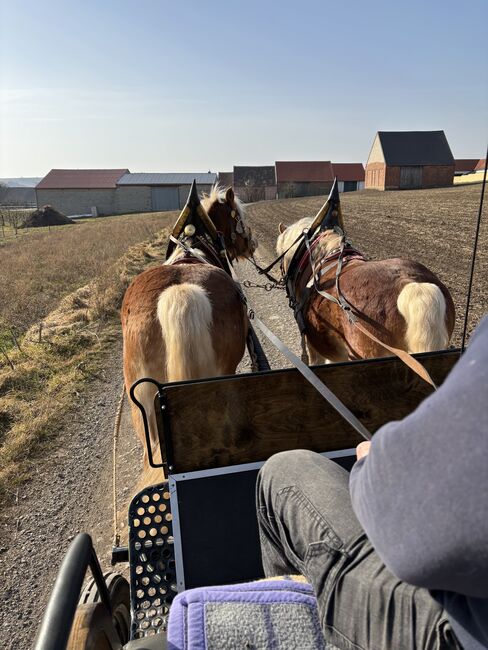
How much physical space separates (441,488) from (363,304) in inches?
103

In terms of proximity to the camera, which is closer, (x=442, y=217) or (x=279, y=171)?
(x=442, y=217)

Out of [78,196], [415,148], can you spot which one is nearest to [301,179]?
[415,148]

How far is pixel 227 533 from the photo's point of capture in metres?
2.13

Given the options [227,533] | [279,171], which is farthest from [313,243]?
[279,171]

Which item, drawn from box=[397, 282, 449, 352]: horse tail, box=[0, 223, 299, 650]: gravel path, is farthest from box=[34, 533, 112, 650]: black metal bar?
box=[397, 282, 449, 352]: horse tail

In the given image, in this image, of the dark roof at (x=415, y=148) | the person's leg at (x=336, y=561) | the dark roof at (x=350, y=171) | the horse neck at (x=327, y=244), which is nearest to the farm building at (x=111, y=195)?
the dark roof at (x=350, y=171)

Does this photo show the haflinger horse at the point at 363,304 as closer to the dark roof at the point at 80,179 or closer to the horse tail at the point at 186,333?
the horse tail at the point at 186,333

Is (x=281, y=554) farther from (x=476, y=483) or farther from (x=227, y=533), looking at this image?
(x=476, y=483)

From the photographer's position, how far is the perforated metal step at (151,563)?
2.09 m

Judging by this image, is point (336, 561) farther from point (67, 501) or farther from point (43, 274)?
point (43, 274)

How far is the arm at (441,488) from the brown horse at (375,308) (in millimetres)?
2162

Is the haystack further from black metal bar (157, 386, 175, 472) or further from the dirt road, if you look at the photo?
black metal bar (157, 386, 175, 472)

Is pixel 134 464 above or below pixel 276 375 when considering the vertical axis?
below

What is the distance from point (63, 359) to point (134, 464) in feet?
10.5
